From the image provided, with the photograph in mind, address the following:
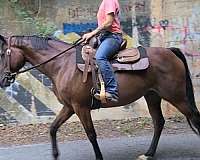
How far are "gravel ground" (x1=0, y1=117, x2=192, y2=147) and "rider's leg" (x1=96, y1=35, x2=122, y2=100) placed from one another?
→ 8.23 ft

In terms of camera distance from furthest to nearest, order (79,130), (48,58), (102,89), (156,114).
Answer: (79,130), (156,114), (48,58), (102,89)

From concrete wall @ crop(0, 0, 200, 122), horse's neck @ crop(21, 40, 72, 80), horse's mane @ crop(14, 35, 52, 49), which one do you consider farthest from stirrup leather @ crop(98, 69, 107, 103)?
concrete wall @ crop(0, 0, 200, 122)

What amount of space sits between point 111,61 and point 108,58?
102 millimetres

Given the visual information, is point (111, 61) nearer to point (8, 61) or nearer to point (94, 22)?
point (8, 61)

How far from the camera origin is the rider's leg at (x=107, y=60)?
7326 mm

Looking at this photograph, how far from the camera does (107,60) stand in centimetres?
741

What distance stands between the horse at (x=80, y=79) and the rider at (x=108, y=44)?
0.72 ft

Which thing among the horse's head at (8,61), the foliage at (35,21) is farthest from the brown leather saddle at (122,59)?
the foliage at (35,21)

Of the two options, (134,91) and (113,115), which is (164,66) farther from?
(113,115)

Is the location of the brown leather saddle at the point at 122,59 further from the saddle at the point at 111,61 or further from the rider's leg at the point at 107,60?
the rider's leg at the point at 107,60

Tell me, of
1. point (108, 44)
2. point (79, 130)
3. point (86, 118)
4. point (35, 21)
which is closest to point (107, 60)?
point (108, 44)

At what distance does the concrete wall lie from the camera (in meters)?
10.6

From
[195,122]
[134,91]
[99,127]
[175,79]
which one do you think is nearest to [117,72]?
[134,91]

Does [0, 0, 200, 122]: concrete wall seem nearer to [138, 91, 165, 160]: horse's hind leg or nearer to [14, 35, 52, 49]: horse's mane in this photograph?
[138, 91, 165, 160]: horse's hind leg
